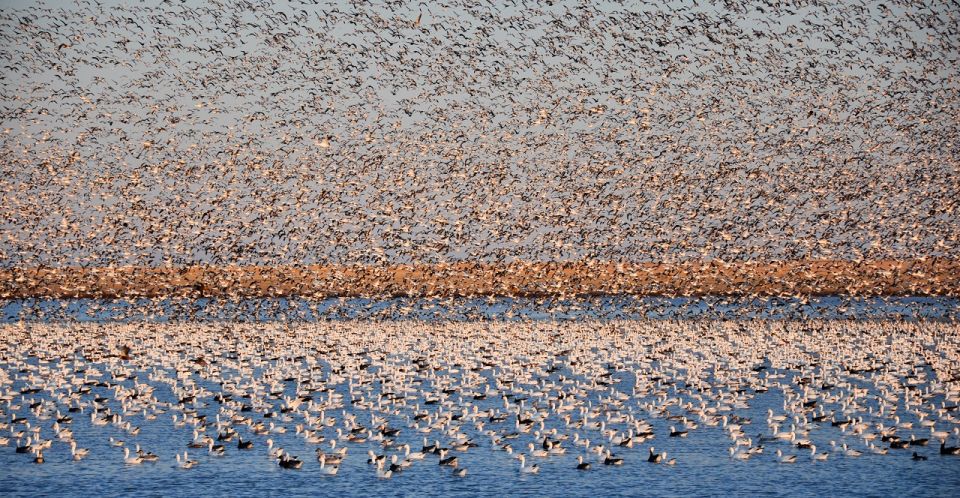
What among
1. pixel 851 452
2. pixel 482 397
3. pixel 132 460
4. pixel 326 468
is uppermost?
pixel 482 397

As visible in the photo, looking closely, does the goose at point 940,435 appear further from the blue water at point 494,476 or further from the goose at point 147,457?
the goose at point 147,457

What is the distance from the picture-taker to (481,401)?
142ft

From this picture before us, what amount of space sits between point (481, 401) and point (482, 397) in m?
0.22

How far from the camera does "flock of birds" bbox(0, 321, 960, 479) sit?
34.3 metres

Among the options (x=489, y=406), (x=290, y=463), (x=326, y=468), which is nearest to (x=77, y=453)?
(x=290, y=463)

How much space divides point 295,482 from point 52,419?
12.5 m

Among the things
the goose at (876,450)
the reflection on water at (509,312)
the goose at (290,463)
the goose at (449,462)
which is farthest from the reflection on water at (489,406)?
the reflection on water at (509,312)

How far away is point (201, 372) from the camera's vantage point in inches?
2002

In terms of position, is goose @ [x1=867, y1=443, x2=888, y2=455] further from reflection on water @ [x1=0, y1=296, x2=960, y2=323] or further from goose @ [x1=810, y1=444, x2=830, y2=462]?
reflection on water @ [x1=0, y1=296, x2=960, y2=323]

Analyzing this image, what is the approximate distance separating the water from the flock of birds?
16 cm

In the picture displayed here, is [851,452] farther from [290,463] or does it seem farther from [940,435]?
[290,463]

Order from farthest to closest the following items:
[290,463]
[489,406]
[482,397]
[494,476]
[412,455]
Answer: [482,397], [489,406], [412,455], [290,463], [494,476]

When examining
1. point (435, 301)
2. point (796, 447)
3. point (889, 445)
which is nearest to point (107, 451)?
point (796, 447)

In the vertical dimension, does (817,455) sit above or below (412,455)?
above
